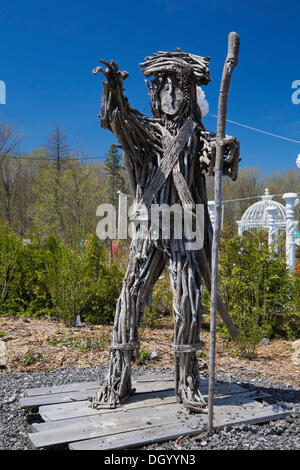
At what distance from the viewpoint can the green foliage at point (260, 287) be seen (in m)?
5.62

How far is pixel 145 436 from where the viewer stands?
242 centimetres

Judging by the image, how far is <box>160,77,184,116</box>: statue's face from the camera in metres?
2.99

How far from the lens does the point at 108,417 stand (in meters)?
2.67

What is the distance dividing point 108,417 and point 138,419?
0.20 m

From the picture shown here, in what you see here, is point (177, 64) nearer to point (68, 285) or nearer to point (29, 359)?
point (29, 359)

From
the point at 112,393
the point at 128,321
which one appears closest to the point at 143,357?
the point at 112,393

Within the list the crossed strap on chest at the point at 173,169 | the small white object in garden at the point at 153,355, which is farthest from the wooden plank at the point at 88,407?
the small white object in garden at the point at 153,355

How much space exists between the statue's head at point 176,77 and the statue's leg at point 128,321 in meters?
1.06

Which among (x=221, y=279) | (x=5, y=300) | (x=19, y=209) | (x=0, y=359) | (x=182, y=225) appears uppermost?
(x=19, y=209)

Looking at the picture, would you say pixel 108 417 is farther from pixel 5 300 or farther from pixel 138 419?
pixel 5 300

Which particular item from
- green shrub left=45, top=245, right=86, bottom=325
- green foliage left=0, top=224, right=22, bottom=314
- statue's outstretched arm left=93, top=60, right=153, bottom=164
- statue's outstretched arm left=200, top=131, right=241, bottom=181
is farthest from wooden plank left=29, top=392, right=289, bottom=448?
green foliage left=0, top=224, right=22, bottom=314

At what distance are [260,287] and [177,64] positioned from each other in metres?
3.71

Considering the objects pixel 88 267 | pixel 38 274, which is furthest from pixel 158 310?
pixel 38 274

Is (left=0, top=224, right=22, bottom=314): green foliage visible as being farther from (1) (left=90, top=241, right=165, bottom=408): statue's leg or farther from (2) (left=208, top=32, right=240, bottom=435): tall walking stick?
(2) (left=208, top=32, right=240, bottom=435): tall walking stick
